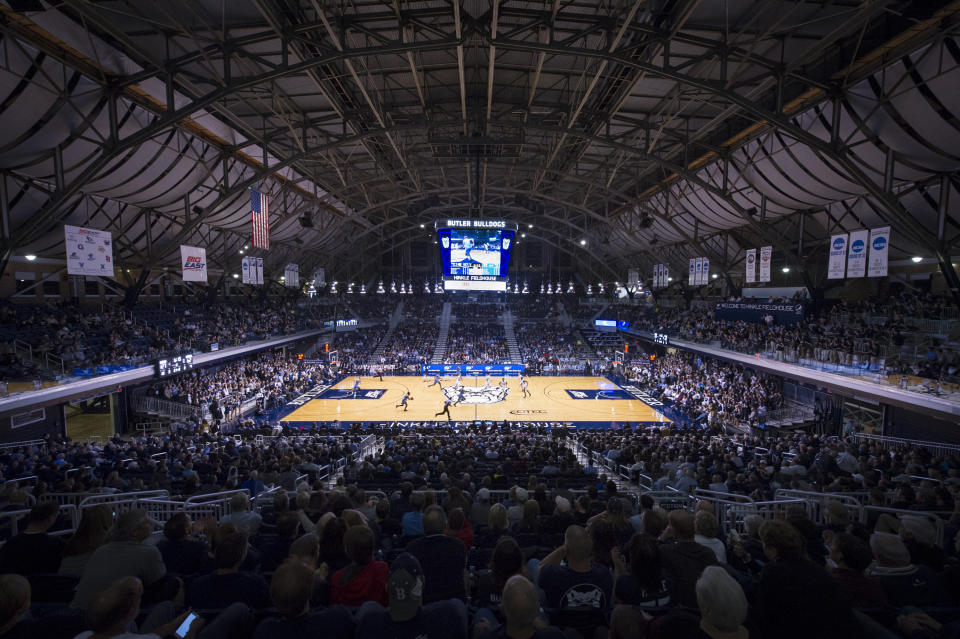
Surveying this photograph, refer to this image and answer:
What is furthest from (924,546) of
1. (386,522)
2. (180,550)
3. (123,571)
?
(180,550)

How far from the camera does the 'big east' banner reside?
66.9ft

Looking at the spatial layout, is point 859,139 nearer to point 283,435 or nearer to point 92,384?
point 283,435

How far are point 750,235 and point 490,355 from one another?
70.7ft

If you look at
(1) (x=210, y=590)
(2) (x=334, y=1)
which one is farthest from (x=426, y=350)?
(1) (x=210, y=590)

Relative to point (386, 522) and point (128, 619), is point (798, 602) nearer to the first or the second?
point (128, 619)

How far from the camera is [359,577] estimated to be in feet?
9.05

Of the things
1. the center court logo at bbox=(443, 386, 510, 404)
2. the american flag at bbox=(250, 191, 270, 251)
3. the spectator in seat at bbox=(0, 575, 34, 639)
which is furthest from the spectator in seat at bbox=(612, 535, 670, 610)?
the center court logo at bbox=(443, 386, 510, 404)

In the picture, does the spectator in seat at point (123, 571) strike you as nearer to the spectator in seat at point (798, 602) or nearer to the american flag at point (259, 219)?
the spectator in seat at point (798, 602)

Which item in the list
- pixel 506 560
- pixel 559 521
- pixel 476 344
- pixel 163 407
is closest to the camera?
pixel 506 560

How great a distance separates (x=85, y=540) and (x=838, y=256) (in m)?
21.8

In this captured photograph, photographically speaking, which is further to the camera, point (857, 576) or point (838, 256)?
point (838, 256)

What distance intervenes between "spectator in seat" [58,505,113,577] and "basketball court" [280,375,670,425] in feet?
62.9

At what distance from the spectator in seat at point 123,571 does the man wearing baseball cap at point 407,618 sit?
1755 millimetres

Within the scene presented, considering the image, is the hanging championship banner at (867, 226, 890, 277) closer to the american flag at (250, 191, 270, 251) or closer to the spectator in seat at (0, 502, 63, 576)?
the spectator in seat at (0, 502, 63, 576)
